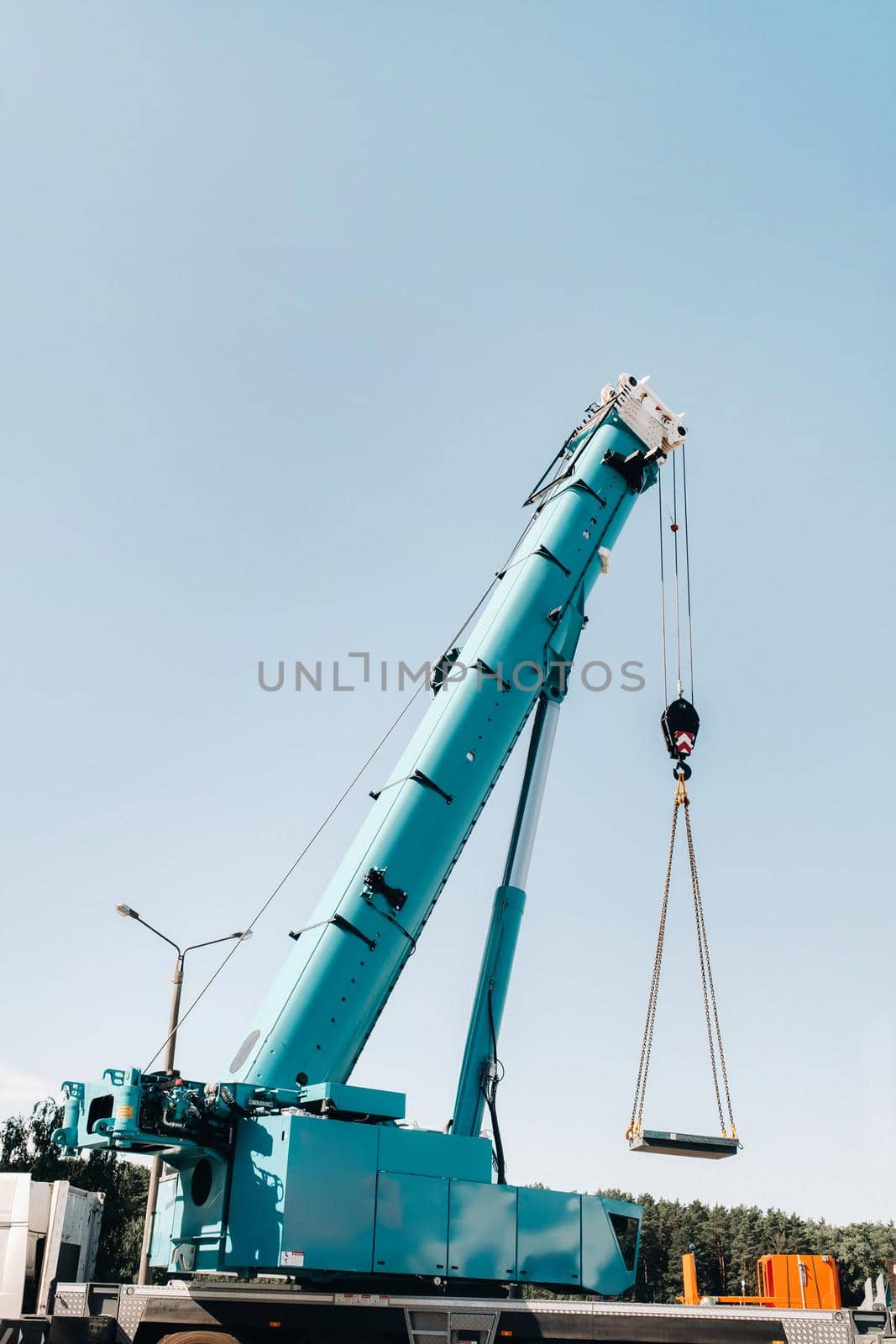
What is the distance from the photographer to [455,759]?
12.8 metres

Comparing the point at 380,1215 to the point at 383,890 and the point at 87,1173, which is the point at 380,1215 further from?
the point at 87,1173

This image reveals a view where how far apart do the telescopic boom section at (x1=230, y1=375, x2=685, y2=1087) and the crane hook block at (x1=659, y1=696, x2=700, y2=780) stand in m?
1.96

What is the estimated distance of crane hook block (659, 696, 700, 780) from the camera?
15.3m

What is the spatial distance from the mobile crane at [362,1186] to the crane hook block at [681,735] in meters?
3.43

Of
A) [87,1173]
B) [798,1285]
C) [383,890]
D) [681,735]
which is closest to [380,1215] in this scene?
[383,890]

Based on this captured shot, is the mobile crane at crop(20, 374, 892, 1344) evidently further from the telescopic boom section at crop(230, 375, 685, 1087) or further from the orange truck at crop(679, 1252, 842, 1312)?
the orange truck at crop(679, 1252, 842, 1312)

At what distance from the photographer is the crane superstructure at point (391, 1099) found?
10.1m

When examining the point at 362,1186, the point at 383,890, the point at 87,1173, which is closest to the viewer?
the point at 362,1186

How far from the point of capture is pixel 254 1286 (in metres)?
10.6

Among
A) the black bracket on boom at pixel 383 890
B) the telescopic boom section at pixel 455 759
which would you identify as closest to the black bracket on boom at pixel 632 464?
the telescopic boom section at pixel 455 759

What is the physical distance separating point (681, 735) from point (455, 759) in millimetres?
4064

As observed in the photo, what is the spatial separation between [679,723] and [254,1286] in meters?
8.72

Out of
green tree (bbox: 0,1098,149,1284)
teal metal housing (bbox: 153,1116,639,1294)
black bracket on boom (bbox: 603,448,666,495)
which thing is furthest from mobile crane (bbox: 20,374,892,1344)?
green tree (bbox: 0,1098,149,1284)

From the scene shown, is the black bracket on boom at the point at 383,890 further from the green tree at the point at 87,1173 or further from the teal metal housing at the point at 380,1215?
the green tree at the point at 87,1173
